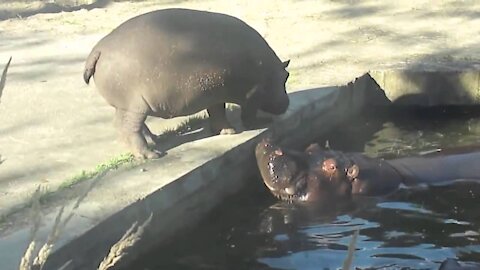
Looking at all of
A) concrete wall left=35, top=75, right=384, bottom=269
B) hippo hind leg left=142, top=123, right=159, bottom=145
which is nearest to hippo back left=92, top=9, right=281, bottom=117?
hippo hind leg left=142, top=123, right=159, bottom=145

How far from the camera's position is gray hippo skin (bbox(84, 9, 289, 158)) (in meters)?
4.66

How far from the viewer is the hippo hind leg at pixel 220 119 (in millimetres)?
5164

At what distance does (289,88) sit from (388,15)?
129 inches

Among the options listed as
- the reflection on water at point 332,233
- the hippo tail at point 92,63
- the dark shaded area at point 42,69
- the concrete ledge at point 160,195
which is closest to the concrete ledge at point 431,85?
the concrete ledge at point 160,195

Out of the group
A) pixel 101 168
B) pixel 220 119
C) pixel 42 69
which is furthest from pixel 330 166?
pixel 42 69

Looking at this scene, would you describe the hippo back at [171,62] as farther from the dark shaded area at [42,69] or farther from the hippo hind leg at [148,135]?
the dark shaded area at [42,69]

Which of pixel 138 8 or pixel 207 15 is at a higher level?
pixel 207 15

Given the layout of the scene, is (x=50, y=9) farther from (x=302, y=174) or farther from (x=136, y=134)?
(x=302, y=174)

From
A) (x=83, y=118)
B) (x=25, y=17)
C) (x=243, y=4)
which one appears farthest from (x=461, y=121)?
(x=25, y=17)

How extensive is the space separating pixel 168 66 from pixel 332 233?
1254mm

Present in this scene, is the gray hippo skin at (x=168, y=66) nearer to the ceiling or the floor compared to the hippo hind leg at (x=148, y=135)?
nearer to the ceiling

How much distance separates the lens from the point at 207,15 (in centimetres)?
493

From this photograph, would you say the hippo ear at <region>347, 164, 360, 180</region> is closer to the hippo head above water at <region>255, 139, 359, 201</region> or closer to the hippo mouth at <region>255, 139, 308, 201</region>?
the hippo head above water at <region>255, 139, 359, 201</region>

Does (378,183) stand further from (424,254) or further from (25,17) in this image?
(25,17)
